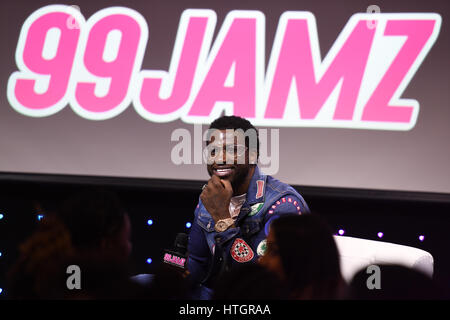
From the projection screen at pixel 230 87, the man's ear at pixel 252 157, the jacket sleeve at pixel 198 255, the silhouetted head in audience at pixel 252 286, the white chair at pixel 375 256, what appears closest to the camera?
the silhouetted head in audience at pixel 252 286

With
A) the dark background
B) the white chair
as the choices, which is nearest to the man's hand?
the white chair

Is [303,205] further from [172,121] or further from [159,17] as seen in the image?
[159,17]

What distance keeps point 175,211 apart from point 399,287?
9.16ft

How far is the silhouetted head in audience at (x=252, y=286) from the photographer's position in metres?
1.09

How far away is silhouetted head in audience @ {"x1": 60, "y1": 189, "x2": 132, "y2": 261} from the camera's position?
1421 millimetres

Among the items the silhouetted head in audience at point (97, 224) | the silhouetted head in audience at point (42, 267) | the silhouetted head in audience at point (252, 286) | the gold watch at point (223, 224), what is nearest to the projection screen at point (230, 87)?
the gold watch at point (223, 224)

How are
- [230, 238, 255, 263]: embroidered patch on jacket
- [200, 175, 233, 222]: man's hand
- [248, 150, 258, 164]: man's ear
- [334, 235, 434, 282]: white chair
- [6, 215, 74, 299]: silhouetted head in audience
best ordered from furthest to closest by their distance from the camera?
[248, 150, 258, 164]: man's ear → [200, 175, 233, 222]: man's hand → [230, 238, 255, 263]: embroidered patch on jacket → [334, 235, 434, 282]: white chair → [6, 215, 74, 299]: silhouetted head in audience

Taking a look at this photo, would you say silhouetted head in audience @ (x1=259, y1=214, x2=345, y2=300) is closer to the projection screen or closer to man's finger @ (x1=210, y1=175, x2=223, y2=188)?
man's finger @ (x1=210, y1=175, x2=223, y2=188)

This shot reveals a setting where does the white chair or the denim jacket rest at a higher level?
the denim jacket

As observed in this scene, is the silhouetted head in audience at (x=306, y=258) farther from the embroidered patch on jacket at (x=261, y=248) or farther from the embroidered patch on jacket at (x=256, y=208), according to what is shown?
the embroidered patch on jacket at (x=256, y=208)

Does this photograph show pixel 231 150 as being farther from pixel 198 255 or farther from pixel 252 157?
pixel 198 255

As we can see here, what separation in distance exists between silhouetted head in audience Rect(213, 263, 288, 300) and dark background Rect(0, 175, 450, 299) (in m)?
2.56

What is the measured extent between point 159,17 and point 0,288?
2.31 meters
